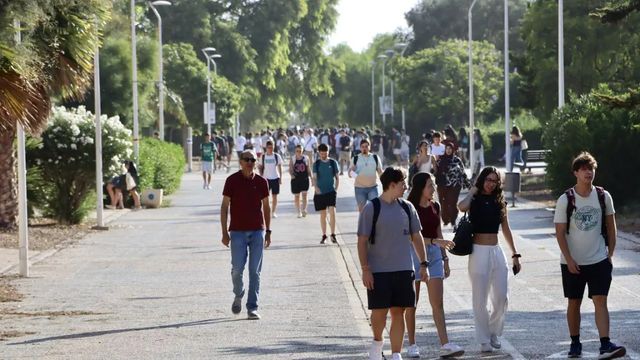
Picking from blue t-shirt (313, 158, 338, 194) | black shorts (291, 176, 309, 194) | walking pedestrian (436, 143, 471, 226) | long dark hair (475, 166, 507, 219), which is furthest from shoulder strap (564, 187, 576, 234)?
black shorts (291, 176, 309, 194)

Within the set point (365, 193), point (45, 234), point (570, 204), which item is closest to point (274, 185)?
point (45, 234)

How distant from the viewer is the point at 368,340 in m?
12.3

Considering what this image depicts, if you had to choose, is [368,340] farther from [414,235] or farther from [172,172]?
[172,172]

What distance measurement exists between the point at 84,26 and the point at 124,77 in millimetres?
24493

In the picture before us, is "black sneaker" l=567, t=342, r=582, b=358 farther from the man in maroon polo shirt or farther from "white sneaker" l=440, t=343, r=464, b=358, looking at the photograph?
the man in maroon polo shirt

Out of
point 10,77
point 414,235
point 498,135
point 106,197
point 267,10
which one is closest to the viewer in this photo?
point 414,235

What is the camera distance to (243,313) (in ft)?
47.9

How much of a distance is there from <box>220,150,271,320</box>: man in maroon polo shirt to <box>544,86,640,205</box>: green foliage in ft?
50.0

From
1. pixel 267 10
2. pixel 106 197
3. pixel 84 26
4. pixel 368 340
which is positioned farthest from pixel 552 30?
pixel 267 10

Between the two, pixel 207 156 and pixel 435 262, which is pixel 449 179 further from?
pixel 207 156

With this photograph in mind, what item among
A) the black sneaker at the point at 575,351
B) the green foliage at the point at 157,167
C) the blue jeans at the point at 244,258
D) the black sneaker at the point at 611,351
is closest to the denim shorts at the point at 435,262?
the black sneaker at the point at 575,351

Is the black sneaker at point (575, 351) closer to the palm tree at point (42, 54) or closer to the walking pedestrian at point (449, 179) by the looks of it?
the palm tree at point (42, 54)

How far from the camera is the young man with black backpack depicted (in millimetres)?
11273

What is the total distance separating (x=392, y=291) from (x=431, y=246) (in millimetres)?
1335
